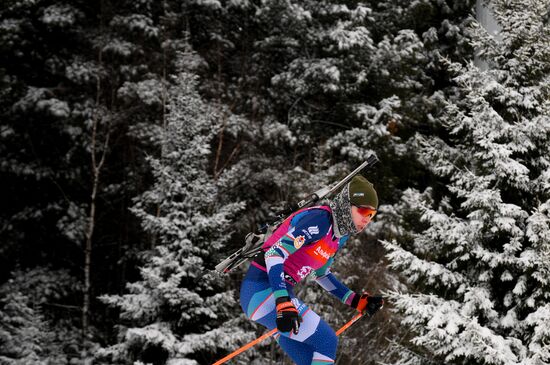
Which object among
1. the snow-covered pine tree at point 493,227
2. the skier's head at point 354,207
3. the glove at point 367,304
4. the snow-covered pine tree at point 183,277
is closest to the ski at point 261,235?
the skier's head at point 354,207

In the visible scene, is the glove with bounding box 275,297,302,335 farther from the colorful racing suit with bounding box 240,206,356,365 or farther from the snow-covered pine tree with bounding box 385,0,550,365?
the snow-covered pine tree with bounding box 385,0,550,365

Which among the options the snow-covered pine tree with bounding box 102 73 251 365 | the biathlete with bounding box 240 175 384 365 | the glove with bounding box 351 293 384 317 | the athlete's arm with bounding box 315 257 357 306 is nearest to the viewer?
the biathlete with bounding box 240 175 384 365

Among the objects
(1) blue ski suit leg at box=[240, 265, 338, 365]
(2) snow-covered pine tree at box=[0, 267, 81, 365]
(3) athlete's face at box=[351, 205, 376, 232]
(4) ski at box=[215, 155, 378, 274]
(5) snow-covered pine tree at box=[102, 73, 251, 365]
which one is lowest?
(2) snow-covered pine tree at box=[0, 267, 81, 365]

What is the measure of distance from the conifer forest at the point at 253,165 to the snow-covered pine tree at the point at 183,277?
35 mm

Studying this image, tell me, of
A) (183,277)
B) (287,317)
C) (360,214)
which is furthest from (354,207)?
(183,277)

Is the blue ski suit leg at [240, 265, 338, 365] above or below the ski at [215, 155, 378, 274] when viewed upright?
below

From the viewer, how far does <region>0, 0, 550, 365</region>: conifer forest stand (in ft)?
23.1

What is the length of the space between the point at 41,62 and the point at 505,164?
1361 centimetres

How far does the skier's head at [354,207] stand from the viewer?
13.1ft

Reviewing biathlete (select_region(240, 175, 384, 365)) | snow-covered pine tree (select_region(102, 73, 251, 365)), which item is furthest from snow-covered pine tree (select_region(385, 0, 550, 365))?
snow-covered pine tree (select_region(102, 73, 251, 365))

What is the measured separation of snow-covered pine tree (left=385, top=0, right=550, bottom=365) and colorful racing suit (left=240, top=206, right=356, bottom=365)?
2682 mm

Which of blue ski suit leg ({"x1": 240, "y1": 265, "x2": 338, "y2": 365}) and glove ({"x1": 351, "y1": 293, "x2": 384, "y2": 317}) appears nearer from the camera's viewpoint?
blue ski suit leg ({"x1": 240, "y1": 265, "x2": 338, "y2": 365})

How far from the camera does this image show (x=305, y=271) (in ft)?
14.4

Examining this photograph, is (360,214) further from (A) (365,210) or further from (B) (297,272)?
(B) (297,272)
